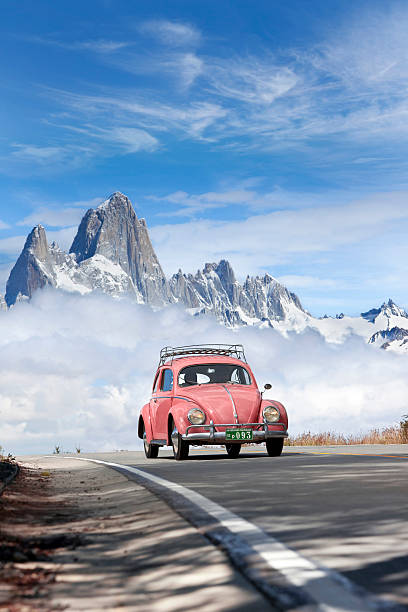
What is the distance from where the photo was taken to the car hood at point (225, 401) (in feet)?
52.6

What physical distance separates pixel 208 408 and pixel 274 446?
186 centimetres

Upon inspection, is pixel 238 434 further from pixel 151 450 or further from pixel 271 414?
pixel 151 450

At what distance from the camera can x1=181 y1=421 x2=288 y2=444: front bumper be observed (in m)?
15.7

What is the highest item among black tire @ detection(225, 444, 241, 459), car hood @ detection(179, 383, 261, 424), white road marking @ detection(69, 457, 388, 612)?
car hood @ detection(179, 383, 261, 424)

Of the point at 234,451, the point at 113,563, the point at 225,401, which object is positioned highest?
the point at 225,401

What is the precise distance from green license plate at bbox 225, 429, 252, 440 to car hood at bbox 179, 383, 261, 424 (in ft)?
0.84

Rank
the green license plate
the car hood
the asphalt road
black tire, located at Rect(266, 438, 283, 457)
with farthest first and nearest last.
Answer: black tire, located at Rect(266, 438, 283, 457) < the car hood < the green license plate < the asphalt road

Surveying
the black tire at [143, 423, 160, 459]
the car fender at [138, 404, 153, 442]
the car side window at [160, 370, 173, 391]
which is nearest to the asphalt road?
the car side window at [160, 370, 173, 391]

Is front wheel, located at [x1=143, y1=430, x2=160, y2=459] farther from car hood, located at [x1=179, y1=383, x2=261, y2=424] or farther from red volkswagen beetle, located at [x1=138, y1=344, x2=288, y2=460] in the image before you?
car hood, located at [x1=179, y1=383, x2=261, y2=424]

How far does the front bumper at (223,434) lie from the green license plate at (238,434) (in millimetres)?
67

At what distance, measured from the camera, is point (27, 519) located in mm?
7410

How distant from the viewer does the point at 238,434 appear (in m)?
15.8

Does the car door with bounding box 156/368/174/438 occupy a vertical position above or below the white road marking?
above

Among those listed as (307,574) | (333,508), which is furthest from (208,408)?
(307,574)
